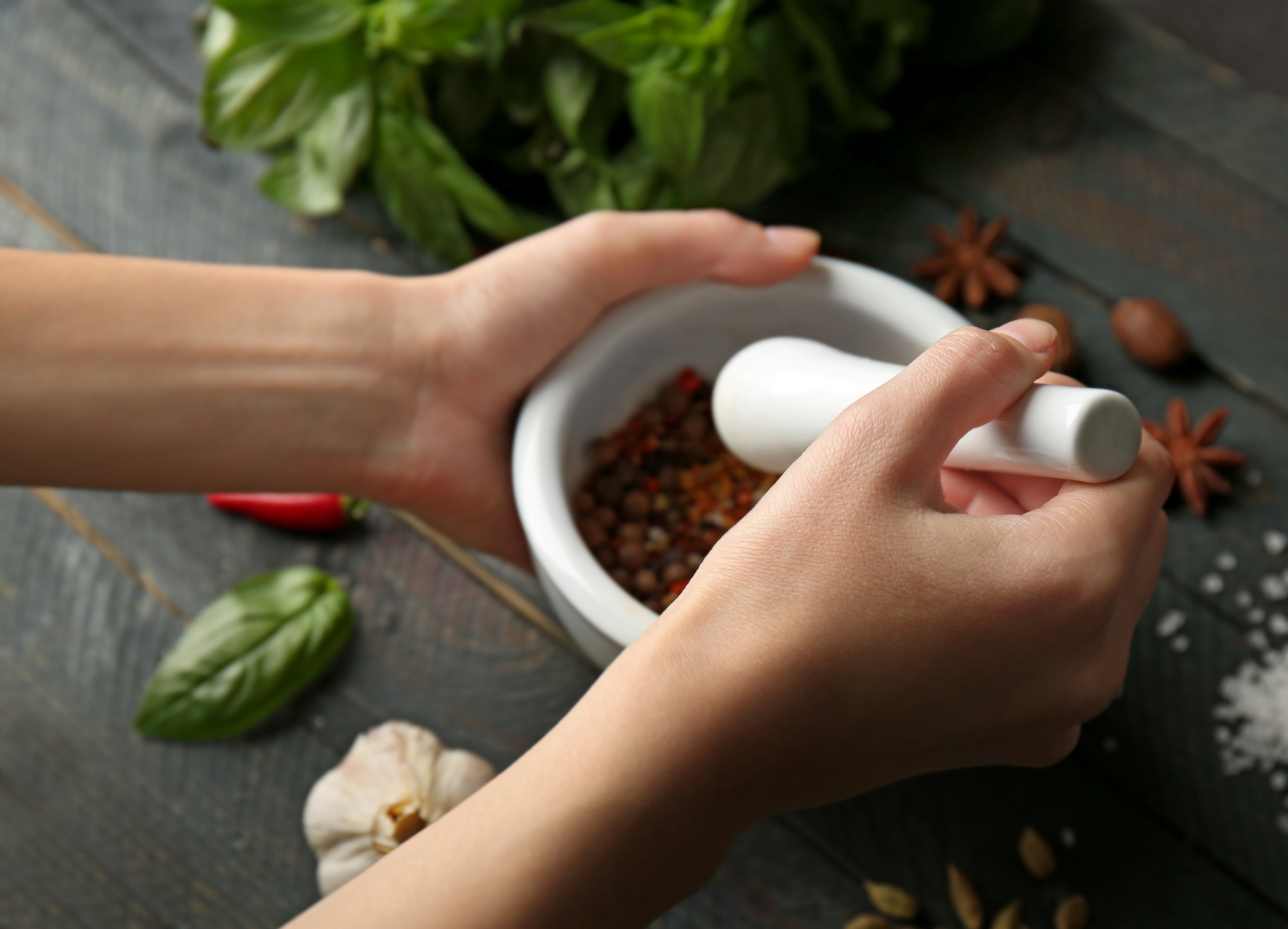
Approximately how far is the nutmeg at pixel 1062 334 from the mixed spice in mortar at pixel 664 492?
0.35 metres

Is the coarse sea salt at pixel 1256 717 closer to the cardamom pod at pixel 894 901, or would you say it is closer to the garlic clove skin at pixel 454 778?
the cardamom pod at pixel 894 901

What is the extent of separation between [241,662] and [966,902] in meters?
0.77

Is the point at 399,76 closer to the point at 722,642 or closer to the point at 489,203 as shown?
the point at 489,203

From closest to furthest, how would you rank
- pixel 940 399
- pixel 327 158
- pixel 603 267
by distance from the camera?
pixel 940 399, pixel 603 267, pixel 327 158

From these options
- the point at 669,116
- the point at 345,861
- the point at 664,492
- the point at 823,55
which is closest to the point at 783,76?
the point at 823,55

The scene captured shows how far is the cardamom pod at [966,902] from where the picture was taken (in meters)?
1.01

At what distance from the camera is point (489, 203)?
A: 1.14 metres

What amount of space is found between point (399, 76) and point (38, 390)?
476 millimetres

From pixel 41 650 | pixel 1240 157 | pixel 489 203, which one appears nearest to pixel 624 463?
pixel 489 203

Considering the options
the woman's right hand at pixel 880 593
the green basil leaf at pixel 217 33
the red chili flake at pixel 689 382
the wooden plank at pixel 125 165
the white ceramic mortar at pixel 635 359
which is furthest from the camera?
the wooden plank at pixel 125 165

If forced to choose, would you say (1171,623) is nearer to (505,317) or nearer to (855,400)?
(855,400)

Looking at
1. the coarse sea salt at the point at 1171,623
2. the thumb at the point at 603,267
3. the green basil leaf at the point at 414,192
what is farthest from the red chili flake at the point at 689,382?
the coarse sea salt at the point at 1171,623

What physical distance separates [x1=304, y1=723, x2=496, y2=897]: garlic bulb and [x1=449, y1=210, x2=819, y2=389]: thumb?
401mm

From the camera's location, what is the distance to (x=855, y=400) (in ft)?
2.56
